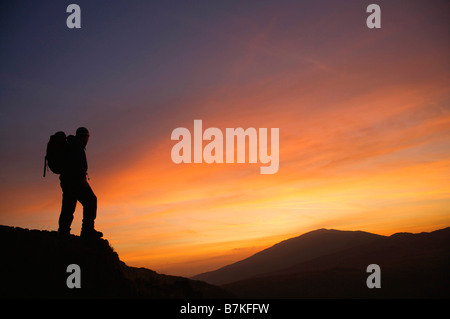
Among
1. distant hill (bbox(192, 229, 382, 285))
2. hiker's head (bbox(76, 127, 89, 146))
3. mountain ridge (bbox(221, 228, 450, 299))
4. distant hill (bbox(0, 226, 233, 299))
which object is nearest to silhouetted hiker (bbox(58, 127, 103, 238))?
hiker's head (bbox(76, 127, 89, 146))

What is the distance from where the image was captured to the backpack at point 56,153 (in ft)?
28.0

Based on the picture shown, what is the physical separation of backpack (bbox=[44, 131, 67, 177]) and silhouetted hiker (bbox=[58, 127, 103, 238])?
10cm

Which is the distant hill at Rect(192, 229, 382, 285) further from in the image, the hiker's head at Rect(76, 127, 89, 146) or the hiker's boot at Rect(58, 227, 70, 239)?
the hiker's head at Rect(76, 127, 89, 146)

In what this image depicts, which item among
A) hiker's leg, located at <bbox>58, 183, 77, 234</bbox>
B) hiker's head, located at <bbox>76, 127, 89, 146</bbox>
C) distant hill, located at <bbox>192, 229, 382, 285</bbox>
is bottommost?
distant hill, located at <bbox>192, 229, 382, 285</bbox>

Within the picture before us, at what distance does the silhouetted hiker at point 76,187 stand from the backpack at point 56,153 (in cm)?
10

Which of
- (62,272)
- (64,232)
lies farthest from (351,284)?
(64,232)

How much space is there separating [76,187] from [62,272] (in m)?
2.24

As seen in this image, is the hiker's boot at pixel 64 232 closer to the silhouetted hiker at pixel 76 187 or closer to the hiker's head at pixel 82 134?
the silhouetted hiker at pixel 76 187

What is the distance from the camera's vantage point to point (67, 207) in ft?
28.4

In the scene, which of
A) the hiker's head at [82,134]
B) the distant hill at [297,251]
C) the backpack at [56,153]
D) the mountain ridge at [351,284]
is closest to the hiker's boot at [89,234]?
the backpack at [56,153]

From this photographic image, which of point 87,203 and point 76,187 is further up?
point 76,187

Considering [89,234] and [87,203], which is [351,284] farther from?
[87,203]

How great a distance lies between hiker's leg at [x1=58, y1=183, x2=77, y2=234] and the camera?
8.64m
